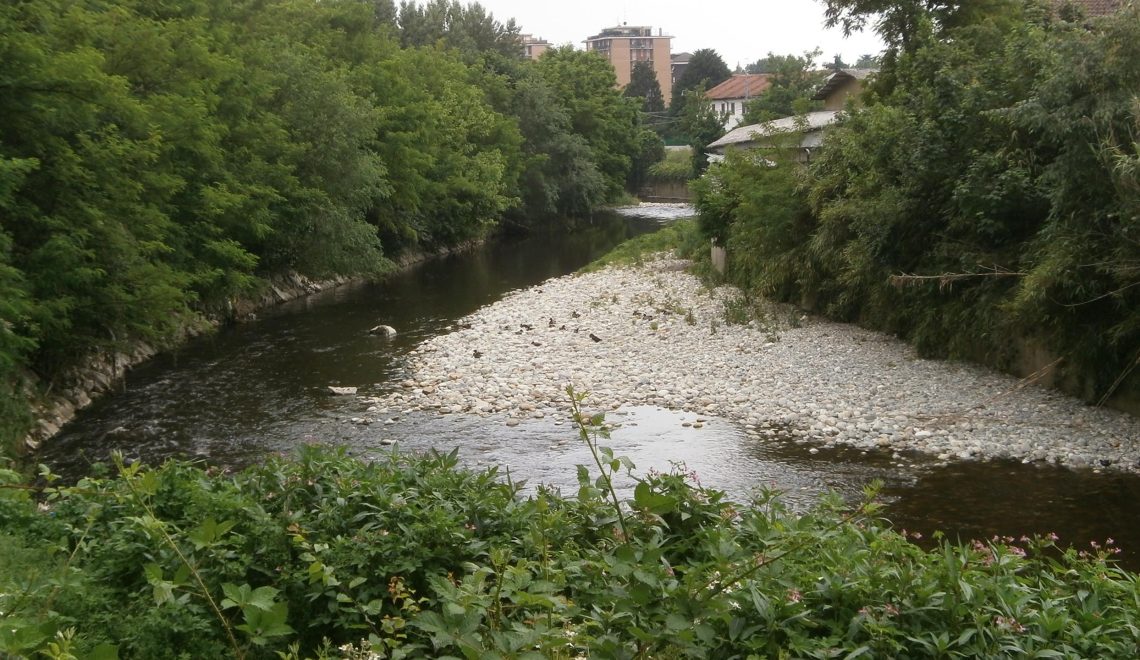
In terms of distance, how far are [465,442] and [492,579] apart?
842 cm

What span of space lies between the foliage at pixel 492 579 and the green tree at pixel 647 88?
316ft

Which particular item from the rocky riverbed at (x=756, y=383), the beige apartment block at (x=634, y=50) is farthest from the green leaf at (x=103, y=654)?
the beige apartment block at (x=634, y=50)

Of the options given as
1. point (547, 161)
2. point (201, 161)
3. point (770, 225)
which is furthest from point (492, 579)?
point (547, 161)

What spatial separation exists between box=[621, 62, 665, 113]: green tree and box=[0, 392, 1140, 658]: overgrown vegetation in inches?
3792

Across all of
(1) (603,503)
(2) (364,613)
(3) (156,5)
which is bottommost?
(2) (364,613)

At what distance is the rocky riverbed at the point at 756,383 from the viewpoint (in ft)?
36.3

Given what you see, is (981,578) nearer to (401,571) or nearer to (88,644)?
(401,571)

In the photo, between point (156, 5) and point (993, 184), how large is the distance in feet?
59.2

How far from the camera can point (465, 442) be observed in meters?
12.0

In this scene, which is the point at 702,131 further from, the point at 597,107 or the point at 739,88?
the point at 739,88

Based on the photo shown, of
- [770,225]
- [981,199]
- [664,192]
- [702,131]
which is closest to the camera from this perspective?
[981,199]

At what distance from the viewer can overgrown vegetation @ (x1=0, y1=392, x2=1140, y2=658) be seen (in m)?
3.15

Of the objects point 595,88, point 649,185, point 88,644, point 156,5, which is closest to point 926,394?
point 88,644

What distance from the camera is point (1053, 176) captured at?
11086 mm
